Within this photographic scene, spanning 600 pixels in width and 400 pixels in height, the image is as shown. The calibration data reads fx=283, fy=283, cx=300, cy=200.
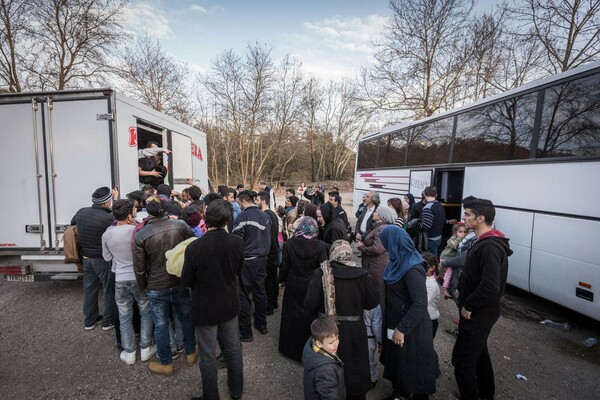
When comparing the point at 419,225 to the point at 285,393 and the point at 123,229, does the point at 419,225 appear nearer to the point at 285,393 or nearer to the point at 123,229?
the point at 285,393

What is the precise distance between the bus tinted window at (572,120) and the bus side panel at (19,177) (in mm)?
7855

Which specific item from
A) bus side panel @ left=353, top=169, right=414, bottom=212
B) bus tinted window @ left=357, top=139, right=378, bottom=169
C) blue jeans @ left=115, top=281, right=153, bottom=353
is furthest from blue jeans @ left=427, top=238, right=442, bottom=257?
blue jeans @ left=115, top=281, right=153, bottom=353

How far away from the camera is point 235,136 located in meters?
25.0

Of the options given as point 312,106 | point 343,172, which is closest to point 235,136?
point 312,106

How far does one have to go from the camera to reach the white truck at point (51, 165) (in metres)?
4.37

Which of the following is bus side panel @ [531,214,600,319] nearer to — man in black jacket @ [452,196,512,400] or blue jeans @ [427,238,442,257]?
blue jeans @ [427,238,442,257]

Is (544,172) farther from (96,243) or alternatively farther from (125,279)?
(96,243)

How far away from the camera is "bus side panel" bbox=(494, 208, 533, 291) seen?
182 inches

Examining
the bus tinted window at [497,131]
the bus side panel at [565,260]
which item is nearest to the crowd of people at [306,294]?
the bus side panel at [565,260]

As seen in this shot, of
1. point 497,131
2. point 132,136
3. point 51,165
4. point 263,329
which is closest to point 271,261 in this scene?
point 263,329

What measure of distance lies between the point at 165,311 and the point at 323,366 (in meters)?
2.01

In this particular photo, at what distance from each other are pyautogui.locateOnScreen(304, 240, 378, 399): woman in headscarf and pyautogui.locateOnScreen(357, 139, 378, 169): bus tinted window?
27.2ft

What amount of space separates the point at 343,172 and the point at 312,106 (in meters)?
11.0

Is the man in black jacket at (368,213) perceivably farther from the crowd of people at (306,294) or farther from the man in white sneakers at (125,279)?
the man in white sneakers at (125,279)
